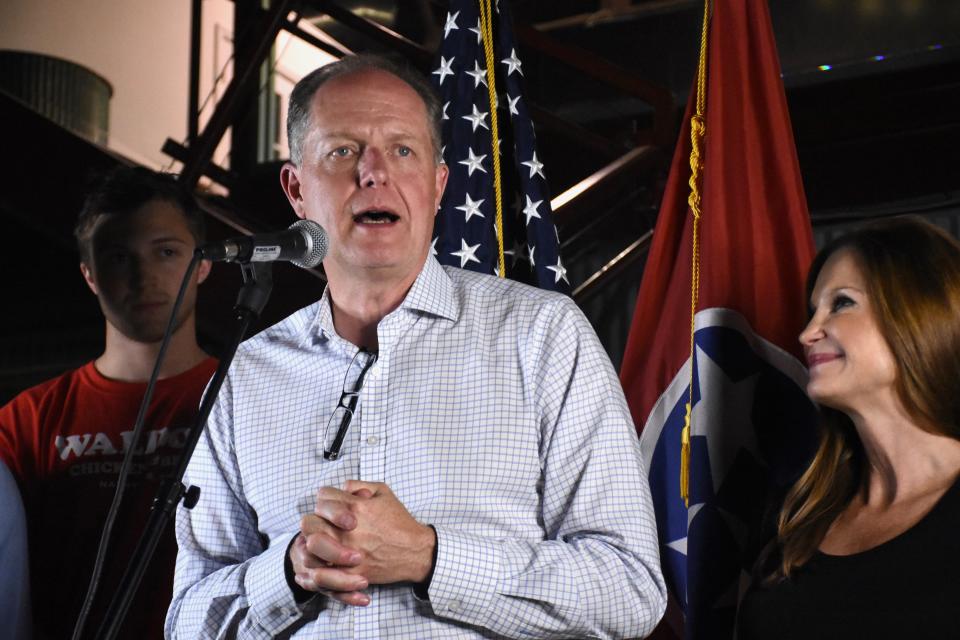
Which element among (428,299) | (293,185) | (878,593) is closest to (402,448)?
(428,299)

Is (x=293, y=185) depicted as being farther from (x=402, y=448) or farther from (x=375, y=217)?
(x=402, y=448)

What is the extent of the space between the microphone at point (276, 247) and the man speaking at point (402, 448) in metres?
0.32

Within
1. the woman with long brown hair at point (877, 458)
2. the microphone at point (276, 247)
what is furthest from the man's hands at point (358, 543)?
the woman with long brown hair at point (877, 458)

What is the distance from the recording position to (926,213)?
505 cm

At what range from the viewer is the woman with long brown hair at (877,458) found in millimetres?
1812

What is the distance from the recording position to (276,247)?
→ 1542mm

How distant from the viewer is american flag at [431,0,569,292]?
2.44 metres

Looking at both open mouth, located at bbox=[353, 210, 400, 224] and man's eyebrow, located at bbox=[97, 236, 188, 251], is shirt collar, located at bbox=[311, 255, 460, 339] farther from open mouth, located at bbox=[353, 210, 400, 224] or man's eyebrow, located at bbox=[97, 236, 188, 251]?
man's eyebrow, located at bbox=[97, 236, 188, 251]

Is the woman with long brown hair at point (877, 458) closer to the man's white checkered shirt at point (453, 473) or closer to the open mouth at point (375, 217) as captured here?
the man's white checkered shirt at point (453, 473)

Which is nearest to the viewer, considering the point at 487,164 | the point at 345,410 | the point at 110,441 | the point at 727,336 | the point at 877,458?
the point at 345,410

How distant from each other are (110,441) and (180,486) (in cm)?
120

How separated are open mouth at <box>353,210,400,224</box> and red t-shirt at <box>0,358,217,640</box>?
871mm

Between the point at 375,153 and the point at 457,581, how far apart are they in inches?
31.0

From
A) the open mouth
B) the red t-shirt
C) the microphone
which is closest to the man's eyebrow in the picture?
the red t-shirt
